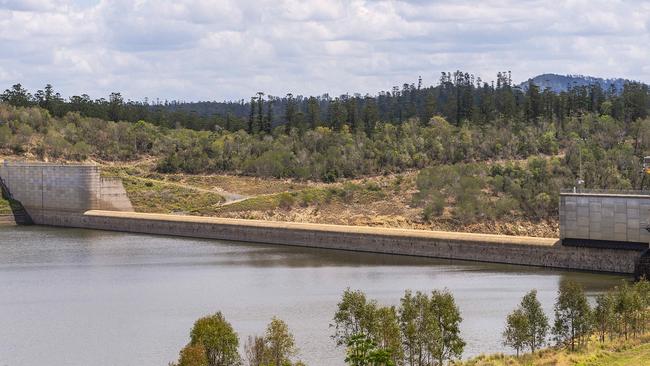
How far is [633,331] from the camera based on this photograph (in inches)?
1790

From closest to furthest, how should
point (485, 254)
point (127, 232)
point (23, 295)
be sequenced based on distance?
1. point (23, 295)
2. point (485, 254)
3. point (127, 232)

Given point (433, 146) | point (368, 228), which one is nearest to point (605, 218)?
point (368, 228)

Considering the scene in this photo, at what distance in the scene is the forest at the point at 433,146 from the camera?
95250 mm

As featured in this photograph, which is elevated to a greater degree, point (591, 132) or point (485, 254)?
point (591, 132)

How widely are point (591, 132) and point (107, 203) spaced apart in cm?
5622

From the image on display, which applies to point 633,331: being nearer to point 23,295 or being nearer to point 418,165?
point 23,295

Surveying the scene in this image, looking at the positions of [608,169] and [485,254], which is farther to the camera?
[608,169]

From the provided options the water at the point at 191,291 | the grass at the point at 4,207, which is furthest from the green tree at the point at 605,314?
the grass at the point at 4,207

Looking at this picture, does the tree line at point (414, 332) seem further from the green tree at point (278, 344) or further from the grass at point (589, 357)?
the grass at point (589, 357)

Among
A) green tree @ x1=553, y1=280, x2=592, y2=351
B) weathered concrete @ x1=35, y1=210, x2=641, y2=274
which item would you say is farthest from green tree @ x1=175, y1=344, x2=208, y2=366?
weathered concrete @ x1=35, y1=210, x2=641, y2=274

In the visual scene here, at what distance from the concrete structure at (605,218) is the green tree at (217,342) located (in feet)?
124

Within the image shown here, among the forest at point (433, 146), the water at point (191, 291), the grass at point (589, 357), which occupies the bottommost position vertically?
the water at point (191, 291)

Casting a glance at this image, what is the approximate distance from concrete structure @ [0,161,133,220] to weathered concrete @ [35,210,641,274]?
1622 millimetres

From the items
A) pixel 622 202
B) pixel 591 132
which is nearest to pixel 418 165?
pixel 591 132
